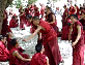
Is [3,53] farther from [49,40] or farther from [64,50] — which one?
[64,50]

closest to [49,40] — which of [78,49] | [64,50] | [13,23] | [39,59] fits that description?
[78,49]

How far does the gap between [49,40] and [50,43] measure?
0.09 metres

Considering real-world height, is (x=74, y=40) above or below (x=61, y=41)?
above

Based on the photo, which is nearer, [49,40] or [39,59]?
[39,59]

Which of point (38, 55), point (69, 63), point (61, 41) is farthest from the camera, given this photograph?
point (61, 41)

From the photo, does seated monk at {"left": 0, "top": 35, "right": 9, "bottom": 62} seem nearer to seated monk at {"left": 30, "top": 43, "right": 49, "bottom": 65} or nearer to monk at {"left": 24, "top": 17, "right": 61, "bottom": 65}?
monk at {"left": 24, "top": 17, "right": 61, "bottom": 65}

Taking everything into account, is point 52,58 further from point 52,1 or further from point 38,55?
point 52,1

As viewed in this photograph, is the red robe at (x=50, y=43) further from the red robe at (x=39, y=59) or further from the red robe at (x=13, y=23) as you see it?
the red robe at (x=13, y=23)

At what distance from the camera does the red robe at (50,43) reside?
4.70 meters

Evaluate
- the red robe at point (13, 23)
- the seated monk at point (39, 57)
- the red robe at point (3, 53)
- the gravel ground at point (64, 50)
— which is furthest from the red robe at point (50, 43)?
the red robe at point (13, 23)

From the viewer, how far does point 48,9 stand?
5598mm

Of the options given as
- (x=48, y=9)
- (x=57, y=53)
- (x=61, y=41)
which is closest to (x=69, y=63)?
(x=57, y=53)

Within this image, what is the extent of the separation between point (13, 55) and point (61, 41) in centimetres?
363

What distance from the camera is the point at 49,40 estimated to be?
484cm
